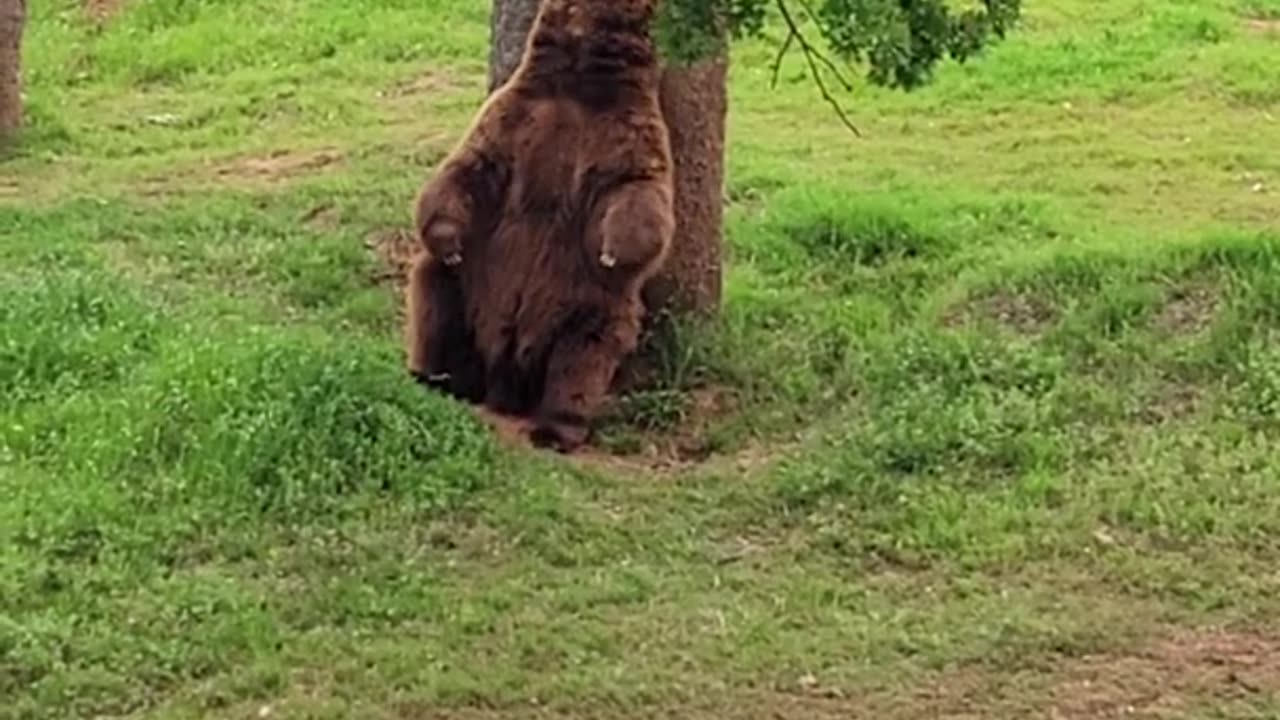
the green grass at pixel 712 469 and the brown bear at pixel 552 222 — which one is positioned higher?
the brown bear at pixel 552 222

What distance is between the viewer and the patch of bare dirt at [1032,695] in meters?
5.06

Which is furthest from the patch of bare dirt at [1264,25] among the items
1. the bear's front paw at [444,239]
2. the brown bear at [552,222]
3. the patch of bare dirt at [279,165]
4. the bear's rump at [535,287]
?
the bear's front paw at [444,239]

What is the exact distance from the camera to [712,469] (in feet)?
22.1

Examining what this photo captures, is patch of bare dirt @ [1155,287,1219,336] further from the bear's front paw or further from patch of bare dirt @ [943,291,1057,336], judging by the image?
the bear's front paw

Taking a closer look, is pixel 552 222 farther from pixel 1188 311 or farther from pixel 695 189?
pixel 1188 311

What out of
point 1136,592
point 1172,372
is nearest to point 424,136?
point 1172,372

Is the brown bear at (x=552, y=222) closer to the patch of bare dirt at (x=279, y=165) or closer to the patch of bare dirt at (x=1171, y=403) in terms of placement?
the patch of bare dirt at (x=1171, y=403)

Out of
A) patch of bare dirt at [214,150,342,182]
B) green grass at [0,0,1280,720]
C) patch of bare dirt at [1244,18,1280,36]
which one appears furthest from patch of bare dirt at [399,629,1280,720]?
patch of bare dirt at [1244,18,1280,36]

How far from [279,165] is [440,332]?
3.56 m

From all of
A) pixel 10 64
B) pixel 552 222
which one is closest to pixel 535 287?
pixel 552 222

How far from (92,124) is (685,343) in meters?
5.24

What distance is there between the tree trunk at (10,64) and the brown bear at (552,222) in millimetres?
4212

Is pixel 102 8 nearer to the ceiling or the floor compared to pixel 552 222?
nearer to the floor

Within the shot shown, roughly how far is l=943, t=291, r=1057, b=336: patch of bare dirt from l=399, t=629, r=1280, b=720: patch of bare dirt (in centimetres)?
240
